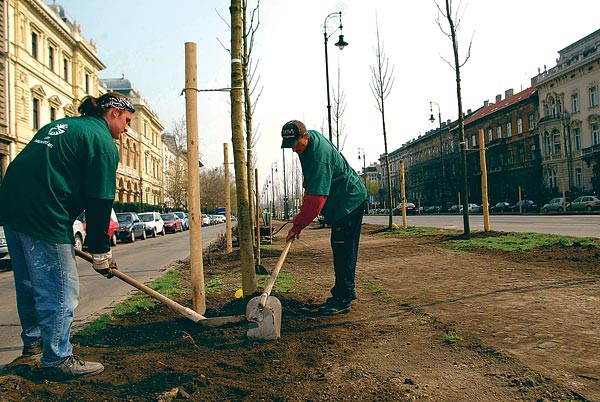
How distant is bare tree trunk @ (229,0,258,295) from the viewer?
5215 mm

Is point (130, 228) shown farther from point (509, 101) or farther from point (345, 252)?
point (509, 101)

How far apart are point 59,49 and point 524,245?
44.1m

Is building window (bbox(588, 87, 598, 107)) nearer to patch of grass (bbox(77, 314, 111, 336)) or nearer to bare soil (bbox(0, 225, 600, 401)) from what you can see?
bare soil (bbox(0, 225, 600, 401))

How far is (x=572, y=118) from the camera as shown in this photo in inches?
2025

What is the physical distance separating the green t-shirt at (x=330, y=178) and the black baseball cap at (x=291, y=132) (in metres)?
0.20

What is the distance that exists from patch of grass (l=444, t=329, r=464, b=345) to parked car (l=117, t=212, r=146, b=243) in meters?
21.4

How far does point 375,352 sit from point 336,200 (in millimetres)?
1783

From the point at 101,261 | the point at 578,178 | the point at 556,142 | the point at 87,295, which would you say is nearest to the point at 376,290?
the point at 101,261

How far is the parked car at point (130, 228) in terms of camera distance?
23141 mm

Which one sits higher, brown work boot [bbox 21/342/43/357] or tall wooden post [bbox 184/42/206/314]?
tall wooden post [bbox 184/42/206/314]

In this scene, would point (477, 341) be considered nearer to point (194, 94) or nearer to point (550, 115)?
point (194, 94)

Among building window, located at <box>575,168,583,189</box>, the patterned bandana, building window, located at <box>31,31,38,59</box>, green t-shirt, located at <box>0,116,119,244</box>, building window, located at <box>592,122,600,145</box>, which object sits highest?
building window, located at <box>31,31,38,59</box>

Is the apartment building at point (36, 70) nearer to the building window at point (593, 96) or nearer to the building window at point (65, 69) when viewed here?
the building window at point (65, 69)

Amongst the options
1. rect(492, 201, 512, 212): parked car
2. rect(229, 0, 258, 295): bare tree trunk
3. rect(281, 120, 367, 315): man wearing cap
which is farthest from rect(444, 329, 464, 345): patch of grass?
rect(492, 201, 512, 212): parked car
